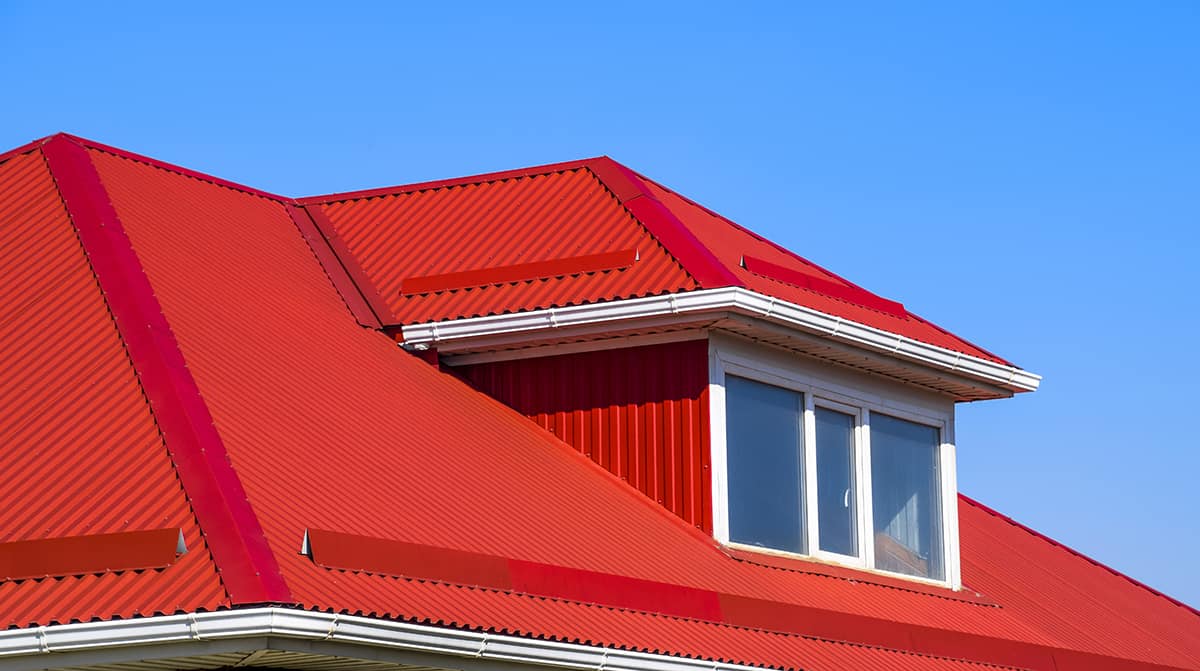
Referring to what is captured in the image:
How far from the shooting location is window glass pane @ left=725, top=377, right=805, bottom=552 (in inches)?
706

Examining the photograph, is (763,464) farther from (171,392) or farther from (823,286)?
(171,392)

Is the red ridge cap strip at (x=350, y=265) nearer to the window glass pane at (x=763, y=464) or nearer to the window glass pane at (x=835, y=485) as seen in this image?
the window glass pane at (x=763, y=464)

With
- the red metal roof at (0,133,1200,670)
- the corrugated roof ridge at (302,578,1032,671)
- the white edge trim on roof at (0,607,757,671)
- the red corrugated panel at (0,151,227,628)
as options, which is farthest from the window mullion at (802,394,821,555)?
the red corrugated panel at (0,151,227,628)

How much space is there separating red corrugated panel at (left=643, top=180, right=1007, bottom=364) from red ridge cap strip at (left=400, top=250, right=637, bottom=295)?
3.45ft

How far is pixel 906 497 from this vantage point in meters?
20.1

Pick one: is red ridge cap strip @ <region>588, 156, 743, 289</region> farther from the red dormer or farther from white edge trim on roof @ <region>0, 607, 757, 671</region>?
white edge trim on roof @ <region>0, 607, 757, 671</region>

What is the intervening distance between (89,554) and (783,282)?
8.73m

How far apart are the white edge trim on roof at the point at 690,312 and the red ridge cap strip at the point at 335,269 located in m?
0.51

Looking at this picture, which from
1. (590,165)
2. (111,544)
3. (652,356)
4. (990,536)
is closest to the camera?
(111,544)

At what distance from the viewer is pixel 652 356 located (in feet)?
59.8

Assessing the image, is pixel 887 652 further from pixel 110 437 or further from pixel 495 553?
pixel 110 437

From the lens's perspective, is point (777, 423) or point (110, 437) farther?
point (777, 423)

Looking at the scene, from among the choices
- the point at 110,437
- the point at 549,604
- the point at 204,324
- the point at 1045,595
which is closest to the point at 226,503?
the point at 110,437

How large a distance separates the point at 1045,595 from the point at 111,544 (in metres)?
12.8
